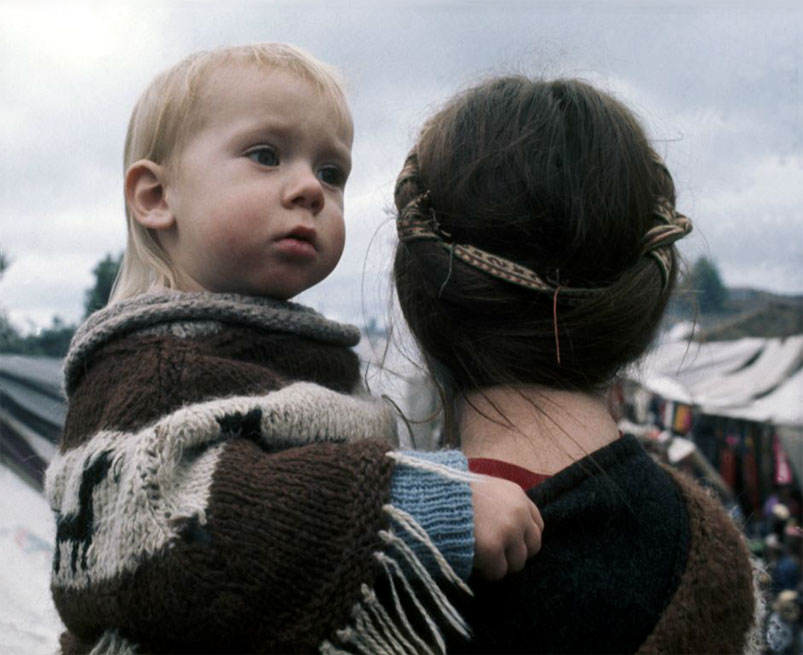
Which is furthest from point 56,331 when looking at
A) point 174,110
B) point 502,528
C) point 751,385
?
point 751,385

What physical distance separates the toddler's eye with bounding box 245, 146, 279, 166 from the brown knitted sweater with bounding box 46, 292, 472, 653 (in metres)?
0.31

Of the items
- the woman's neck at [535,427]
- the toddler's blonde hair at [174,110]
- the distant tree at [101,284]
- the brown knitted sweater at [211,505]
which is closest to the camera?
the brown knitted sweater at [211,505]

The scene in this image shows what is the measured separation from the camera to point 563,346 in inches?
52.6

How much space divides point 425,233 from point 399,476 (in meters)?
0.41

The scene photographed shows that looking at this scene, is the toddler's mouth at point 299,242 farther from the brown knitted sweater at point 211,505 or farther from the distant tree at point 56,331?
the distant tree at point 56,331

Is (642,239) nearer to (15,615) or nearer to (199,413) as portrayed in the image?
(199,413)

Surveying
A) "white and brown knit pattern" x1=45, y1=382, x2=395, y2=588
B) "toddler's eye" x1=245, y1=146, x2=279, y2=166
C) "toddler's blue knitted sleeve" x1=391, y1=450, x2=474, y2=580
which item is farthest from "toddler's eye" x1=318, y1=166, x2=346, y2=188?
"toddler's blue knitted sleeve" x1=391, y1=450, x2=474, y2=580

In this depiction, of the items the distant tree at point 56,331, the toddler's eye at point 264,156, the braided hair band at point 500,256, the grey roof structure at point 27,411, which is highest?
the toddler's eye at point 264,156

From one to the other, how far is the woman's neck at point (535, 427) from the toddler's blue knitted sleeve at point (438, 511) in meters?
0.17

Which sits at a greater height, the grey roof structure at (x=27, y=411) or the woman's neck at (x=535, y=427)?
the woman's neck at (x=535, y=427)

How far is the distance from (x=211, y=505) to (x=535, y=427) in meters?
0.51

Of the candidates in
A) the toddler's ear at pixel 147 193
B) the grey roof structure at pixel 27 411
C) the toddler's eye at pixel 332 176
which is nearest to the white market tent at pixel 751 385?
the grey roof structure at pixel 27 411

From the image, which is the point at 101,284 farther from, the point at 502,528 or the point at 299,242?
the point at 502,528

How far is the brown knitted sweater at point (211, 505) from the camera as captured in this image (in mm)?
1080
